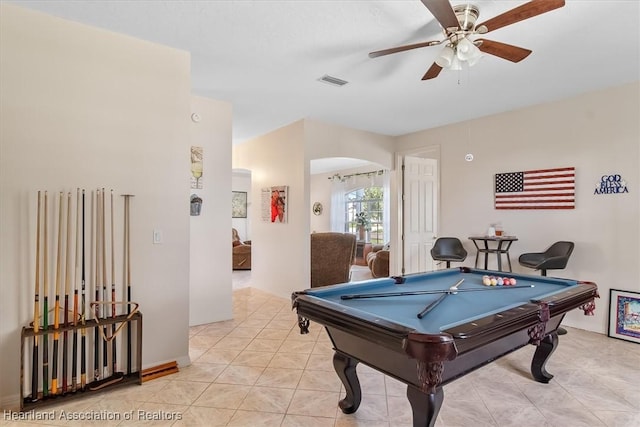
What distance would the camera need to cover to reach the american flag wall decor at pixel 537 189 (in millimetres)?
3969

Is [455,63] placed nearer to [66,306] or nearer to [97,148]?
[97,148]

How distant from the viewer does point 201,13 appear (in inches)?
93.4

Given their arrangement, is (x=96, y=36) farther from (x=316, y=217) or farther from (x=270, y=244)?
(x=316, y=217)

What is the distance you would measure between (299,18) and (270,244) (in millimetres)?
3743

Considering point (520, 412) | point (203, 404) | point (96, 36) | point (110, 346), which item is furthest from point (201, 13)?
point (520, 412)

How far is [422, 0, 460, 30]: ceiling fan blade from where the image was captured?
71.1 inches

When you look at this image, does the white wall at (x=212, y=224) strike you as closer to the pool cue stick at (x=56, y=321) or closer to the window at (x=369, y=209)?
the pool cue stick at (x=56, y=321)

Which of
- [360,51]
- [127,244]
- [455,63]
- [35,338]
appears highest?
[360,51]

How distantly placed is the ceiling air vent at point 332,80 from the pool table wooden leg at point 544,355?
2.91 meters

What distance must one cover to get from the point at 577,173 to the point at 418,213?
2.37 meters

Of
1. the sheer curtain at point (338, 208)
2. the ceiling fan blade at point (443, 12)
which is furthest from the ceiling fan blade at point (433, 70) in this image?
the sheer curtain at point (338, 208)

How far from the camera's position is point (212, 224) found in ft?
13.7

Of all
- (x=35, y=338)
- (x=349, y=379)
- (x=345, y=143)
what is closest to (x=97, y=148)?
(x=35, y=338)

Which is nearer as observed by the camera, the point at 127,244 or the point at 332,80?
the point at 127,244
